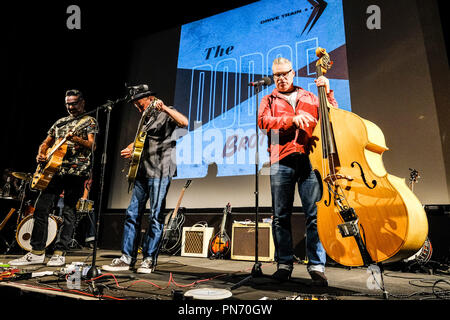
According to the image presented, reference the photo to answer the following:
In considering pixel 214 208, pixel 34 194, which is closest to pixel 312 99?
pixel 214 208

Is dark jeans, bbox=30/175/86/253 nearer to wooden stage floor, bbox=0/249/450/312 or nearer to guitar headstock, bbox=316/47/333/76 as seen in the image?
wooden stage floor, bbox=0/249/450/312

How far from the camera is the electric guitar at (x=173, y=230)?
16.1ft

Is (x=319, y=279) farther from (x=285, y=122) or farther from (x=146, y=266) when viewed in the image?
(x=146, y=266)

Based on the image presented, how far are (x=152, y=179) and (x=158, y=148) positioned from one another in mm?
312

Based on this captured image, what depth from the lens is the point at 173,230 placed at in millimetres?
4977

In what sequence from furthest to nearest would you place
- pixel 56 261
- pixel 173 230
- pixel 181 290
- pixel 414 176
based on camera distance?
pixel 173 230 → pixel 414 176 → pixel 56 261 → pixel 181 290

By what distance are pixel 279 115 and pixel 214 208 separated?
3.09 meters

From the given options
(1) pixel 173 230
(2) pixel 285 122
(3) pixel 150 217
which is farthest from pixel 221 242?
(2) pixel 285 122

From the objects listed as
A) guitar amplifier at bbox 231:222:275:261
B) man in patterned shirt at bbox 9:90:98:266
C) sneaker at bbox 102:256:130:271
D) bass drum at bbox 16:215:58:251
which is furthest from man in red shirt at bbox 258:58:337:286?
bass drum at bbox 16:215:58:251

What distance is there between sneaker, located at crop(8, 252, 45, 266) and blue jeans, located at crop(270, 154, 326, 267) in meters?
2.58

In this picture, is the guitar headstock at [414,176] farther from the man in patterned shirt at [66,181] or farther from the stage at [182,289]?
the man in patterned shirt at [66,181]
